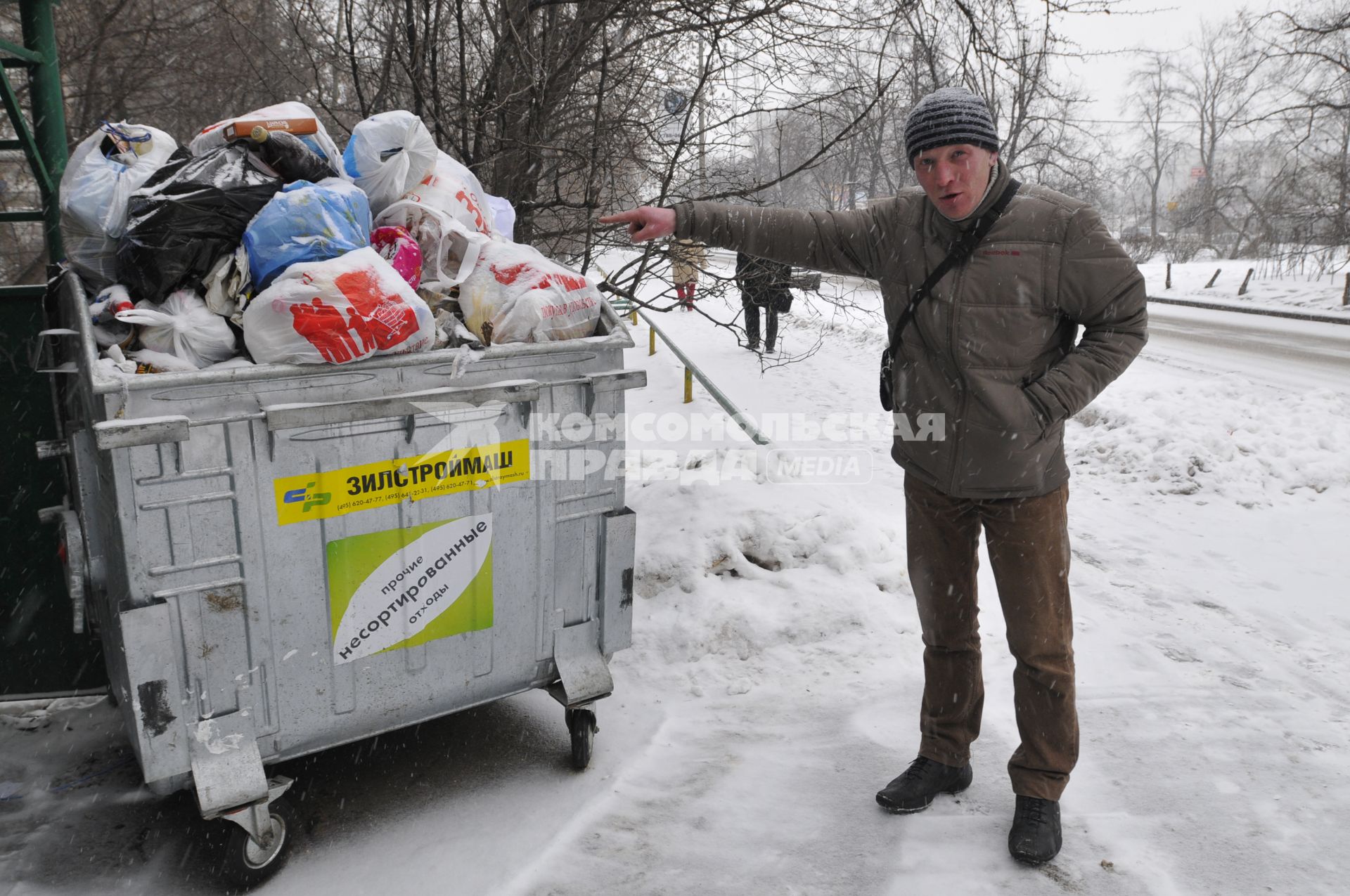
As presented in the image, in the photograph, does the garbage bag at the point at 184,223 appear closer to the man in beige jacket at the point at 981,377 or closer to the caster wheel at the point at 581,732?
the man in beige jacket at the point at 981,377

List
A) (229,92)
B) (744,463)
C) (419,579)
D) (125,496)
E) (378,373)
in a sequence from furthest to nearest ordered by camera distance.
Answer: (229,92) → (744,463) → (419,579) → (378,373) → (125,496)

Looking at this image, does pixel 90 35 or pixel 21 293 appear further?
pixel 90 35

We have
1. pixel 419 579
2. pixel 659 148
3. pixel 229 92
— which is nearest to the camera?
pixel 419 579

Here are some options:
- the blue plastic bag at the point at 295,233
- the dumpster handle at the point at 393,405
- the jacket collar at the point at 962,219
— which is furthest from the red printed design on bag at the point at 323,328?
the jacket collar at the point at 962,219

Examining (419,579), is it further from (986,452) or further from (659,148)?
(659,148)

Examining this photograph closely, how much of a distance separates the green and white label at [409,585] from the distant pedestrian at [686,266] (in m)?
2.50

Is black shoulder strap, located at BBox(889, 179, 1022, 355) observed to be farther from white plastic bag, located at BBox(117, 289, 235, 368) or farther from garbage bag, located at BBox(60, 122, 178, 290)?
garbage bag, located at BBox(60, 122, 178, 290)

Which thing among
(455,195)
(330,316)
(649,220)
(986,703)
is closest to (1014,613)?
(986,703)

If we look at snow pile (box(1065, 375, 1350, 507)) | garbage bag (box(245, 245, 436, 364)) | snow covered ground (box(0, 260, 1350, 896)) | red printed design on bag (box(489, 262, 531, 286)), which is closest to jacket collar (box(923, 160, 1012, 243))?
red printed design on bag (box(489, 262, 531, 286))

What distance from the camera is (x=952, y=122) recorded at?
2426 mm

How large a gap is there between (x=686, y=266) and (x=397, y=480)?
10.0 feet

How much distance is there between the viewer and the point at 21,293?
3.35m

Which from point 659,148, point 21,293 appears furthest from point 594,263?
point 21,293

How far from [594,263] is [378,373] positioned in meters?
3.27
